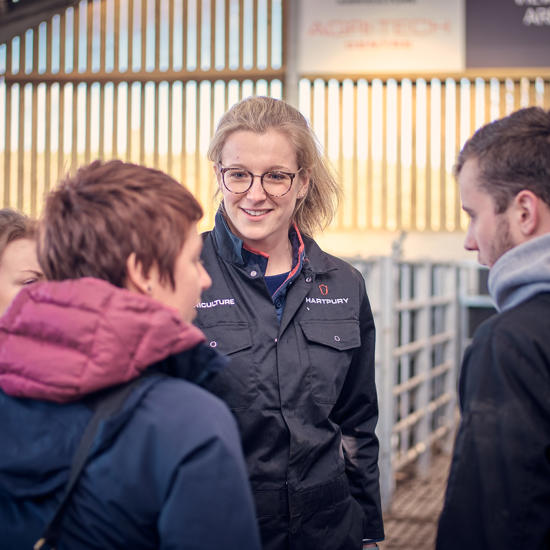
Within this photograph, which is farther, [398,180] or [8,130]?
[8,130]

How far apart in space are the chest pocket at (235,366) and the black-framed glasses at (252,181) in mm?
295

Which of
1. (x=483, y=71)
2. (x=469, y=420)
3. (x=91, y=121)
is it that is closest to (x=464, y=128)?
(x=483, y=71)

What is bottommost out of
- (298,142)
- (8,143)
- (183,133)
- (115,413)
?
(115,413)

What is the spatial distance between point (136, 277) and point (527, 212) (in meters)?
0.63

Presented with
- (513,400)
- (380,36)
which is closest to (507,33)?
(380,36)

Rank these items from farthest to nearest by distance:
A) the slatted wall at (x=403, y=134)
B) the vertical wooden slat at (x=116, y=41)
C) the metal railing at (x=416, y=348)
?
the vertical wooden slat at (x=116, y=41), the slatted wall at (x=403, y=134), the metal railing at (x=416, y=348)

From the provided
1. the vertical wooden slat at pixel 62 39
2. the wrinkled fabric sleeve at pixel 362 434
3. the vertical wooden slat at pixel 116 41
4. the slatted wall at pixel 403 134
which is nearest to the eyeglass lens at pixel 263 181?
the wrinkled fabric sleeve at pixel 362 434

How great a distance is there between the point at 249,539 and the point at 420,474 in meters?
3.64

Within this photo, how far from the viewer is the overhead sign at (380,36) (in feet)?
21.6

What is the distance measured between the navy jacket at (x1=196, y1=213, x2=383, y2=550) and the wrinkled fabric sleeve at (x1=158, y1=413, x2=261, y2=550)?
0.52 m

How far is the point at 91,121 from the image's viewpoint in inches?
289

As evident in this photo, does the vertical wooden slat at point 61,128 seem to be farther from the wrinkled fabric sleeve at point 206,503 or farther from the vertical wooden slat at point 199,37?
the wrinkled fabric sleeve at point 206,503

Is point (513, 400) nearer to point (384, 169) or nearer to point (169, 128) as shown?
point (384, 169)

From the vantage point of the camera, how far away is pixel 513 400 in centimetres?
94
